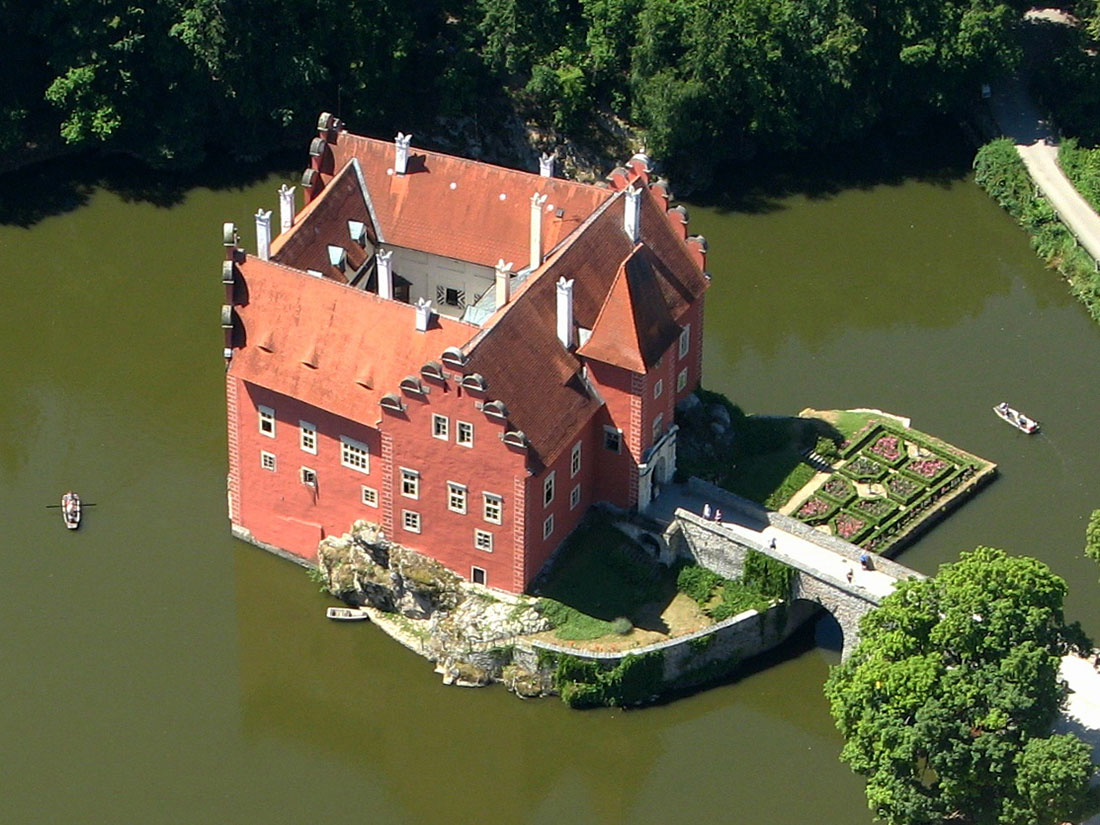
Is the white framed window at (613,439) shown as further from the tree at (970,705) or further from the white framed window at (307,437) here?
the tree at (970,705)

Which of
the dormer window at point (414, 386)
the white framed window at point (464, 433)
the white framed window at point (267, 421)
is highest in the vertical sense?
the dormer window at point (414, 386)

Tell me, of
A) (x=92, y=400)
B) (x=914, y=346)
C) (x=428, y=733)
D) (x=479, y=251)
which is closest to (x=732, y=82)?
(x=914, y=346)

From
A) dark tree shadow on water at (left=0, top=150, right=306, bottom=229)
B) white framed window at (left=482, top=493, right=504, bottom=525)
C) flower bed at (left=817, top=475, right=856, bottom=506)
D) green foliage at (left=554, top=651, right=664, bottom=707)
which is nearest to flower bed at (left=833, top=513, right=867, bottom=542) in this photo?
flower bed at (left=817, top=475, right=856, bottom=506)

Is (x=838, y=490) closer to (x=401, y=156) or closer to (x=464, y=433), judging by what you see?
(x=464, y=433)

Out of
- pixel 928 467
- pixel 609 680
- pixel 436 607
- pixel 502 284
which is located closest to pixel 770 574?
pixel 609 680

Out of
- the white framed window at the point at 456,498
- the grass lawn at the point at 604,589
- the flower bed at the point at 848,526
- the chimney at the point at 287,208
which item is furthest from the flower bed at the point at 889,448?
the chimney at the point at 287,208

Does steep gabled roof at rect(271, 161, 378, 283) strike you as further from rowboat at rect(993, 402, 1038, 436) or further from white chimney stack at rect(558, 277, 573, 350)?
rowboat at rect(993, 402, 1038, 436)
